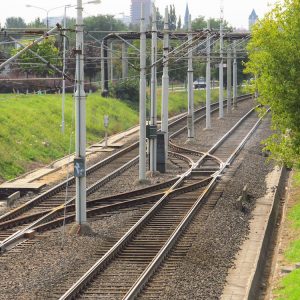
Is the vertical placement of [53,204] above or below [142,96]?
below

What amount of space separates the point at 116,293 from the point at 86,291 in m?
0.64

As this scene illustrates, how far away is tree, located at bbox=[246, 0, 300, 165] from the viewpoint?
2512 centimetres

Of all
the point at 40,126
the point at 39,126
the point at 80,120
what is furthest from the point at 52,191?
the point at 40,126

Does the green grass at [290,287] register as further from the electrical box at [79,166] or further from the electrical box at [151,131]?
the electrical box at [151,131]

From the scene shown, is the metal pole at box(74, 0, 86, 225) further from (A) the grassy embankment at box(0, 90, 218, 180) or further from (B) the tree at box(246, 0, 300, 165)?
(A) the grassy embankment at box(0, 90, 218, 180)

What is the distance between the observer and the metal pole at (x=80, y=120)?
2225 centimetres

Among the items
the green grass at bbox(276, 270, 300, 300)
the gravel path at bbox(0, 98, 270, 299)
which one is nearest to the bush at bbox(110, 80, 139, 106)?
the gravel path at bbox(0, 98, 270, 299)

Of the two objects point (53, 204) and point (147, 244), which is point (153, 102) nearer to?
point (53, 204)

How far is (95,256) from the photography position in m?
20.2

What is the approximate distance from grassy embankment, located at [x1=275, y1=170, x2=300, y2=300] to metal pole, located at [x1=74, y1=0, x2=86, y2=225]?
5766 millimetres

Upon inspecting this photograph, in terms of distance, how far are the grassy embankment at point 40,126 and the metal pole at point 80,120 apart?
12880 millimetres

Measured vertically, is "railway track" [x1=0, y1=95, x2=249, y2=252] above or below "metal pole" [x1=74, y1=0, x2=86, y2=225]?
below

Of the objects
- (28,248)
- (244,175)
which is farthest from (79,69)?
(244,175)

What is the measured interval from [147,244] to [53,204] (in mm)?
7452
